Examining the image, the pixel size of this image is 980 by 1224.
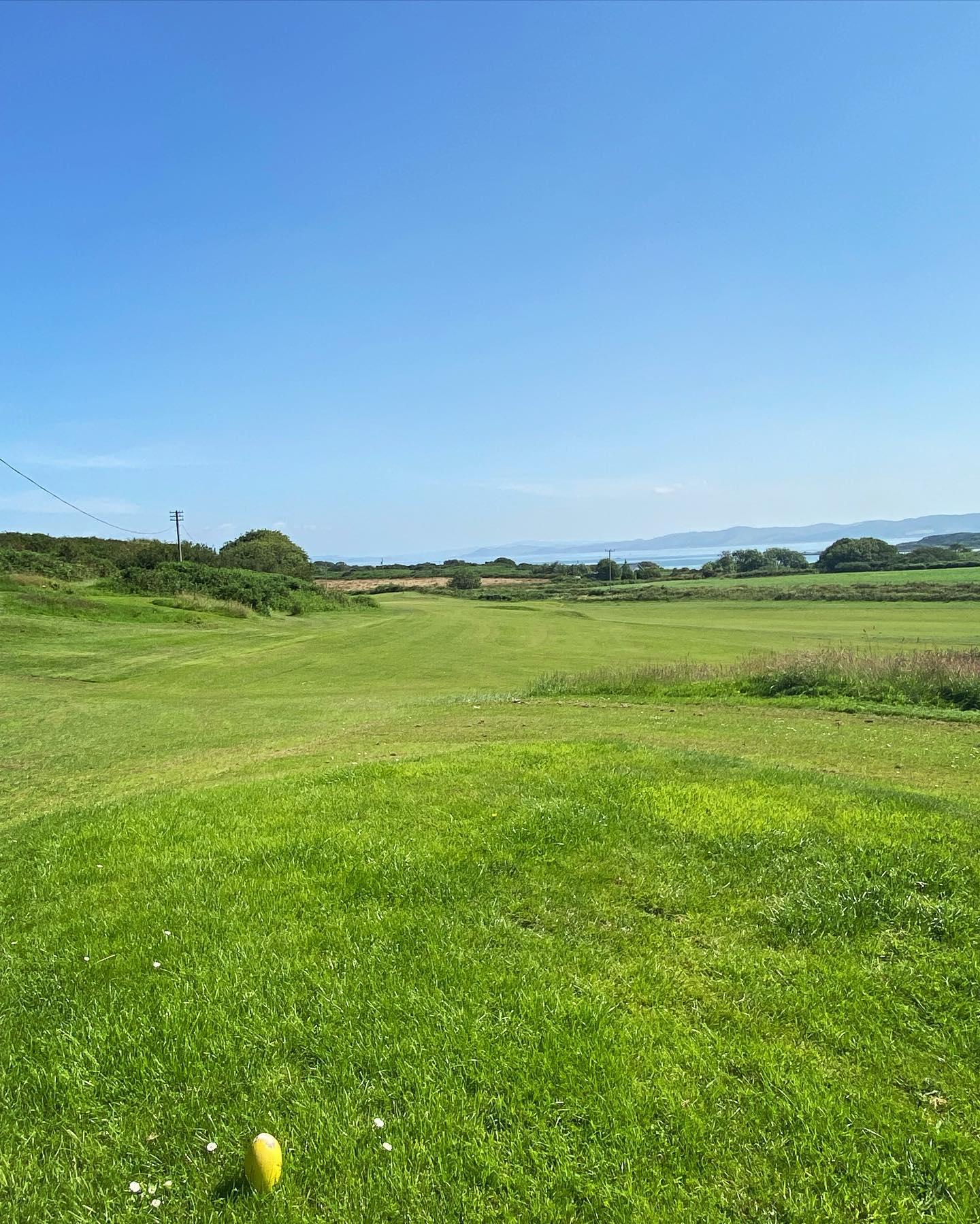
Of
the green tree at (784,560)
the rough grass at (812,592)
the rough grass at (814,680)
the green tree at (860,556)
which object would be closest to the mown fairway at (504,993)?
the rough grass at (814,680)

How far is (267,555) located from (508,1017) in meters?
94.3

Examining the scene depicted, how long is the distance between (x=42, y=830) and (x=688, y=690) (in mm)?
15969

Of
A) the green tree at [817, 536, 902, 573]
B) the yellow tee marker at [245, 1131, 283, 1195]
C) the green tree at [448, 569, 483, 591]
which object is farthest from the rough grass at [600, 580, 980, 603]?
the yellow tee marker at [245, 1131, 283, 1195]

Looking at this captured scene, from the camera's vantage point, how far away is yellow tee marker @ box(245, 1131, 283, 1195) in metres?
2.72

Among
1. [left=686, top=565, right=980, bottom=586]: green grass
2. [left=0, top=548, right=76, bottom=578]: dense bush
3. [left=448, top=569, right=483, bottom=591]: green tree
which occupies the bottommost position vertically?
[left=686, top=565, right=980, bottom=586]: green grass

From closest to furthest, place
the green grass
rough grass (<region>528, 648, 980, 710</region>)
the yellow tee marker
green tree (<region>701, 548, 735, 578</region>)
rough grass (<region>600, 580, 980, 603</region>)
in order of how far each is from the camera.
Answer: the yellow tee marker, rough grass (<region>528, 648, 980, 710</region>), rough grass (<region>600, 580, 980, 603</region>), the green grass, green tree (<region>701, 548, 735, 578</region>)

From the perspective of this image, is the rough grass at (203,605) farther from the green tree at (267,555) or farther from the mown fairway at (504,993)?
the mown fairway at (504,993)

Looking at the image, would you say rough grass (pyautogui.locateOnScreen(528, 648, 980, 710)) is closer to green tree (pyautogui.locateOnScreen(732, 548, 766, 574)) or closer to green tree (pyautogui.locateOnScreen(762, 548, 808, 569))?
green tree (pyautogui.locateOnScreen(732, 548, 766, 574))

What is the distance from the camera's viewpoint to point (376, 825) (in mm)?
6426

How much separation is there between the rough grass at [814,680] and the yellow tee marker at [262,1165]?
17366 millimetres

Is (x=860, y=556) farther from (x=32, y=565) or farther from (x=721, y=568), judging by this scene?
(x=32, y=565)

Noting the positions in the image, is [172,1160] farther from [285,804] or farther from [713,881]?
[285,804]

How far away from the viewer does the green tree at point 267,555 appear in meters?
89.3

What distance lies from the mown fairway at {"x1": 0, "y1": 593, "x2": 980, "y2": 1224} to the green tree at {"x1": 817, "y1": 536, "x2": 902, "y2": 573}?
116720mm
